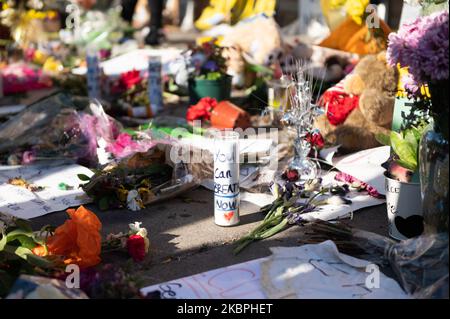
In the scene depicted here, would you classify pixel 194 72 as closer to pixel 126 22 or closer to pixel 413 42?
pixel 413 42

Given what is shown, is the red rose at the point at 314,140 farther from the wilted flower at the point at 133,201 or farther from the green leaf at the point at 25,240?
the green leaf at the point at 25,240

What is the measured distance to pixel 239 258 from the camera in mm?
2580

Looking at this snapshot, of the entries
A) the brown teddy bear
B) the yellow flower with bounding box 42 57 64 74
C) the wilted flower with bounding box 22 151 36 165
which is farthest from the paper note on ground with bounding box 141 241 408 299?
the yellow flower with bounding box 42 57 64 74

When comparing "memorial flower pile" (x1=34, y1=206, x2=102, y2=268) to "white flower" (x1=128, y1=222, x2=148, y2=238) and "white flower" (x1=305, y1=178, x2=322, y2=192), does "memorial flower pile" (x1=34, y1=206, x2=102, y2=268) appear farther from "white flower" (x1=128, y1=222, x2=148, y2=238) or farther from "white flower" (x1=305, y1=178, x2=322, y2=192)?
"white flower" (x1=305, y1=178, x2=322, y2=192)

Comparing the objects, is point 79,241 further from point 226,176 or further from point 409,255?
point 409,255

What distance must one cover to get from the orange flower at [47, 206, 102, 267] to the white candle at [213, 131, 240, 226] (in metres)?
0.62

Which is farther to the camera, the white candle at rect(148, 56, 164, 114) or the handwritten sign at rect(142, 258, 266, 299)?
the white candle at rect(148, 56, 164, 114)

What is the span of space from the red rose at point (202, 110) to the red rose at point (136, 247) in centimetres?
220

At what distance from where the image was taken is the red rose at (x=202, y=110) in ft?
15.4

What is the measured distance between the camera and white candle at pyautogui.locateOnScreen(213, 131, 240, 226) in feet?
9.21

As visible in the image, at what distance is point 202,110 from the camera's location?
15.4ft

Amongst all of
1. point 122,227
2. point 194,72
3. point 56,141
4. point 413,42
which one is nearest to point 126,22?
point 194,72

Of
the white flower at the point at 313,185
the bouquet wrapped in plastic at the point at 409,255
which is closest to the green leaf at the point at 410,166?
the bouquet wrapped in plastic at the point at 409,255

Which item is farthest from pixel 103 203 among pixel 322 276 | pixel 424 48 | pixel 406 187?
pixel 424 48
